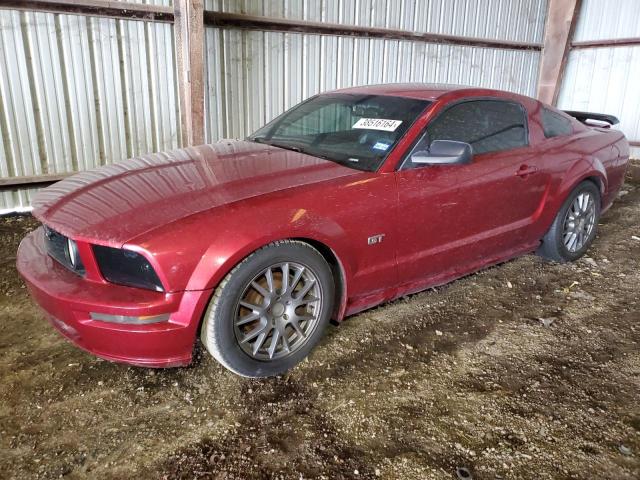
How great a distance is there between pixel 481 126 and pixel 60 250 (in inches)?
105

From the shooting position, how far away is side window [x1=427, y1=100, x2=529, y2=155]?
3.12 meters

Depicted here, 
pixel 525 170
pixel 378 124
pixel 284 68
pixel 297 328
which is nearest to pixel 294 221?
pixel 297 328

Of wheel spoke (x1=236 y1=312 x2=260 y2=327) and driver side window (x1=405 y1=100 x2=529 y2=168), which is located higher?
driver side window (x1=405 y1=100 x2=529 y2=168)

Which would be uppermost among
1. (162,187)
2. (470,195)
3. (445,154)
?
(445,154)

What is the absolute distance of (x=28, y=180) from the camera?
5262mm

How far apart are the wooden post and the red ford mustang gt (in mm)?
2129

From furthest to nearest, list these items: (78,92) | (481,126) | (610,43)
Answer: (610,43), (78,92), (481,126)

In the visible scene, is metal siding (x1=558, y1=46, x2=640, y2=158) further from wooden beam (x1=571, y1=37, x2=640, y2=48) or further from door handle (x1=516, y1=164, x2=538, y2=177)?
door handle (x1=516, y1=164, x2=538, y2=177)

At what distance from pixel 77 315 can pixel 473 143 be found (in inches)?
99.0

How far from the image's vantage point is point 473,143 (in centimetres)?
326

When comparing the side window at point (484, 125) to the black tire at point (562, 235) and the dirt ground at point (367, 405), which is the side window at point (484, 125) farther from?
the dirt ground at point (367, 405)

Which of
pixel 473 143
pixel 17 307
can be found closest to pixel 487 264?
pixel 473 143

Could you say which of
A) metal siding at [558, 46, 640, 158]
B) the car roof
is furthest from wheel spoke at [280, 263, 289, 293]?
metal siding at [558, 46, 640, 158]

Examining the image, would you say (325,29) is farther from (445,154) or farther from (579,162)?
(445,154)
